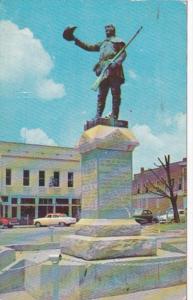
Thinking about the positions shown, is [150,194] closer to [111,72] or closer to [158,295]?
[158,295]

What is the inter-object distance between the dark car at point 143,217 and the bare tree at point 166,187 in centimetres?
19

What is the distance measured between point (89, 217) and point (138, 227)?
0.41m

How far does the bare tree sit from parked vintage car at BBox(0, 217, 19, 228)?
3.80 ft

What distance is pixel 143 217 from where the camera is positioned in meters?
4.05

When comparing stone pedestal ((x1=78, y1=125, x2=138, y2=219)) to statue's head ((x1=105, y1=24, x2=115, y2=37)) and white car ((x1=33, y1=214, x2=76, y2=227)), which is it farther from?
statue's head ((x1=105, y1=24, x2=115, y2=37))

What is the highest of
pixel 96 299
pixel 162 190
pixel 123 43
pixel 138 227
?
pixel 123 43

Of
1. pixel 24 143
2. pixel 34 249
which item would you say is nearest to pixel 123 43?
pixel 24 143

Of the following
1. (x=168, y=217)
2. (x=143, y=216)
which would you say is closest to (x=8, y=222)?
(x=143, y=216)

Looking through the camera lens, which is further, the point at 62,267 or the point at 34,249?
the point at 34,249

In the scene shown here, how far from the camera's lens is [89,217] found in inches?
154

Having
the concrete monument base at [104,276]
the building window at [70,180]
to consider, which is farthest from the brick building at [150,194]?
the building window at [70,180]

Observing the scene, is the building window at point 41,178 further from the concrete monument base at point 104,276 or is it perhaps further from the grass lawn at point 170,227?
the grass lawn at point 170,227

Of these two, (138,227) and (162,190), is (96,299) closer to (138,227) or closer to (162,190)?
(138,227)

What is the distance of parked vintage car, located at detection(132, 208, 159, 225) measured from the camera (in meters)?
3.97
